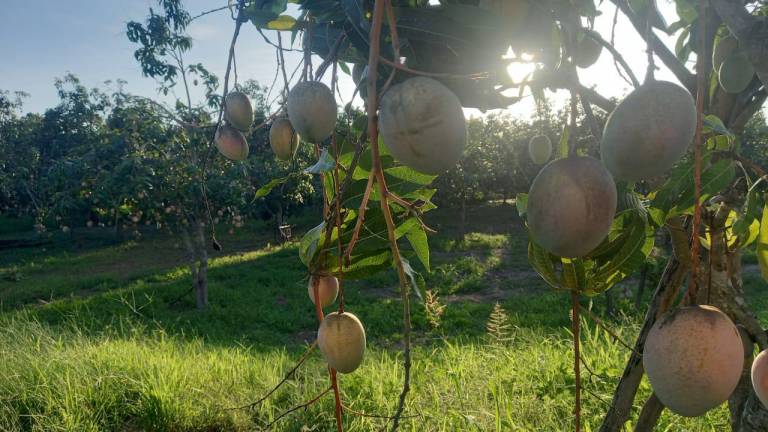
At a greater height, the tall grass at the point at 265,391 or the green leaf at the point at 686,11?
the green leaf at the point at 686,11

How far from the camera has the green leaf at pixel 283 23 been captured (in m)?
0.70

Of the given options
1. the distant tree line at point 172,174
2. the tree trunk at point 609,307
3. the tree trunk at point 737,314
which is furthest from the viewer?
the distant tree line at point 172,174

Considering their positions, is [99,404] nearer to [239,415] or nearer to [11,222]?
[239,415]

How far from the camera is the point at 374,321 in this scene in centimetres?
582

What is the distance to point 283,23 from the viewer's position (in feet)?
2.31

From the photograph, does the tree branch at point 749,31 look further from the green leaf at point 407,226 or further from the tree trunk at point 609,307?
the tree trunk at point 609,307

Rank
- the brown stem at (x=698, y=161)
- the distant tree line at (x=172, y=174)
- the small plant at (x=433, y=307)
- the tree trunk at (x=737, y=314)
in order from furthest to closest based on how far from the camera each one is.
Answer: the distant tree line at (x=172, y=174)
the small plant at (x=433, y=307)
the tree trunk at (x=737, y=314)
the brown stem at (x=698, y=161)

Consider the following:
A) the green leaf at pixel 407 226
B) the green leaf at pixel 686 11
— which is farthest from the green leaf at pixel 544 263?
the green leaf at pixel 686 11

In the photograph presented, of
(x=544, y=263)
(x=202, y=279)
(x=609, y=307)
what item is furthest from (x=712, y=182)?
(x=202, y=279)

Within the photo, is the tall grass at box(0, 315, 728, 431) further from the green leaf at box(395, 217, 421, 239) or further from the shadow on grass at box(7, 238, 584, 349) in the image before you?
the shadow on grass at box(7, 238, 584, 349)

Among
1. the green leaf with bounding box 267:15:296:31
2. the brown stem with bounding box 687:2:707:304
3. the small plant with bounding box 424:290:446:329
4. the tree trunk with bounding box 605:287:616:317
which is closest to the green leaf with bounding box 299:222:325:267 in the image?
the green leaf with bounding box 267:15:296:31

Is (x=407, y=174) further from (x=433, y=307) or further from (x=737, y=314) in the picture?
(x=433, y=307)

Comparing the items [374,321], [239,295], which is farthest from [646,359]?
[239,295]

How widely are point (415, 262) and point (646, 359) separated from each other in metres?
8.64
